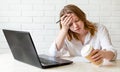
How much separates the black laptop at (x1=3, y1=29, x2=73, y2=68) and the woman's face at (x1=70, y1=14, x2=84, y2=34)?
0.37m

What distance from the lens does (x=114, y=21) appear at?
2.28 m

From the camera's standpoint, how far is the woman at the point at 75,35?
5.11 ft

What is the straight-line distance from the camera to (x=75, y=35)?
1.69 m

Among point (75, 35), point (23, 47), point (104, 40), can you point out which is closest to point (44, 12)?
point (75, 35)

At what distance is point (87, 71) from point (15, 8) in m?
1.35

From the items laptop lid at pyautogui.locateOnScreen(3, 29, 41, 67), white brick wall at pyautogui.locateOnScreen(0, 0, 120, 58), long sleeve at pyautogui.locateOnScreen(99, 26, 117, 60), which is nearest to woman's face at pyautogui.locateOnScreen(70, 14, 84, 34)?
long sleeve at pyautogui.locateOnScreen(99, 26, 117, 60)

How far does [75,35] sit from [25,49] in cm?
58

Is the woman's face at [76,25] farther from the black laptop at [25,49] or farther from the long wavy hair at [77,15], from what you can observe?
the black laptop at [25,49]

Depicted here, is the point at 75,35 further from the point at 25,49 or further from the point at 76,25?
the point at 25,49

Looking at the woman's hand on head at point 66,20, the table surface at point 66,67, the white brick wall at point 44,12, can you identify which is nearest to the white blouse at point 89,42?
the woman's hand on head at point 66,20

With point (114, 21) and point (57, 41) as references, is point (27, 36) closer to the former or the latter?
point (57, 41)

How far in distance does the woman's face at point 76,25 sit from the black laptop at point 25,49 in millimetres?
367

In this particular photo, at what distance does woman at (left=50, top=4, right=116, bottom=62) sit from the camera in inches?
61.3

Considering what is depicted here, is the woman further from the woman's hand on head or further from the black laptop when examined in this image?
the black laptop
